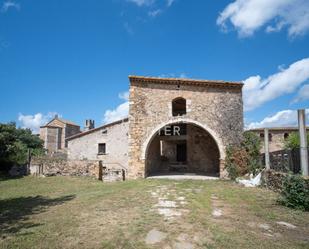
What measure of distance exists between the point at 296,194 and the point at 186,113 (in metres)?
7.96

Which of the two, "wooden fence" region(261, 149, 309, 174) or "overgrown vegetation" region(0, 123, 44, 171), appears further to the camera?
"overgrown vegetation" region(0, 123, 44, 171)

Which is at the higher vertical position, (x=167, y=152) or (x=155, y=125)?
(x=155, y=125)

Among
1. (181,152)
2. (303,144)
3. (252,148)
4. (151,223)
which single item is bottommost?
(151,223)

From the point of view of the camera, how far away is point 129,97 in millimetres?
13188

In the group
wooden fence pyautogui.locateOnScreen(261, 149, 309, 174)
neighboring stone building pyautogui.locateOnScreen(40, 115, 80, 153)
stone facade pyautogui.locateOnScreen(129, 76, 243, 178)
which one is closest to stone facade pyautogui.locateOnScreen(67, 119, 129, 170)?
stone facade pyautogui.locateOnScreen(129, 76, 243, 178)

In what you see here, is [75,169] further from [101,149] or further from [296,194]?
[296,194]

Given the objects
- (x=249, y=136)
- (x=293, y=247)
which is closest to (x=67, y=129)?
(x=249, y=136)

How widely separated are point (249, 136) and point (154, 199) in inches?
329

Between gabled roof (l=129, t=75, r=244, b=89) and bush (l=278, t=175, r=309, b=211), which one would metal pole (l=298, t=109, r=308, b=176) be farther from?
gabled roof (l=129, t=75, r=244, b=89)

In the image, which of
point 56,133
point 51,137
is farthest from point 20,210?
point 56,133

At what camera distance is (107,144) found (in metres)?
19.0

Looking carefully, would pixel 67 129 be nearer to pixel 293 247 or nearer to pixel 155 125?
pixel 155 125

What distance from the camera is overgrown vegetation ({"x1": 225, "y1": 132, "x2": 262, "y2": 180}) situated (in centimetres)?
1284

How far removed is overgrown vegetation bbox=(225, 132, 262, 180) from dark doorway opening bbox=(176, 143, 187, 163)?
8.87 metres
